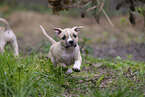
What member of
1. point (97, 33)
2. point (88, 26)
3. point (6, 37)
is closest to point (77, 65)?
point (6, 37)

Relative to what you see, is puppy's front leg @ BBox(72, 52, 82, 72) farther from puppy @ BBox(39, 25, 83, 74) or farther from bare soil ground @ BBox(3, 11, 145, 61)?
bare soil ground @ BBox(3, 11, 145, 61)

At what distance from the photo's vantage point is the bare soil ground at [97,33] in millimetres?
6902

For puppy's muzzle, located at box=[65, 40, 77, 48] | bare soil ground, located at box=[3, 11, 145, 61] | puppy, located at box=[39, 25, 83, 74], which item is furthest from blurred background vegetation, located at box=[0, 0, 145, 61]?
puppy's muzzle, located at box=[65, 40, 77, 48]

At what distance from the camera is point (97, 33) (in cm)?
1010

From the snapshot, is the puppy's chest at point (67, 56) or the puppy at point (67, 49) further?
the puppy's chest at point (67, 56)

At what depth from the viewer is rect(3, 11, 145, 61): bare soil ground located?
690cm

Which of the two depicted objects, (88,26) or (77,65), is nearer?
(77,65)

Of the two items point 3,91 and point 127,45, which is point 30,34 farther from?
point 3,91

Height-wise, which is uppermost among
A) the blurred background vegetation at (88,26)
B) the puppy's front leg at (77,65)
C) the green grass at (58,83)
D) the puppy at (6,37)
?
the blurred background vegetation at (88,26)

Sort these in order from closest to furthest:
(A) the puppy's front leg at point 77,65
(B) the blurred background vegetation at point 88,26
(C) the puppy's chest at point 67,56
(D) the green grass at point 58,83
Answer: (D) the green grass at point 58,83
(A) the puppy's front leg at point 77,65
(C) the puppy's chest at point 67,56
(B) the blurred background vegetation at point 88,26

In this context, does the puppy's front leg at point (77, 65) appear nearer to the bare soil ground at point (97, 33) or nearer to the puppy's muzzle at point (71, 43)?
the puppy's muzzle at point (71, 43)

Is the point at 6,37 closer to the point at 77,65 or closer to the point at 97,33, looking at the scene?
the point at 77,65

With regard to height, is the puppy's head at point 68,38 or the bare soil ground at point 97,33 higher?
the bare soil ground at point 97,33

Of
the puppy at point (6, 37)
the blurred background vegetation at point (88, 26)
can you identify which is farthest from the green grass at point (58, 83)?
the blurred background vegetation at point (88, 26)
